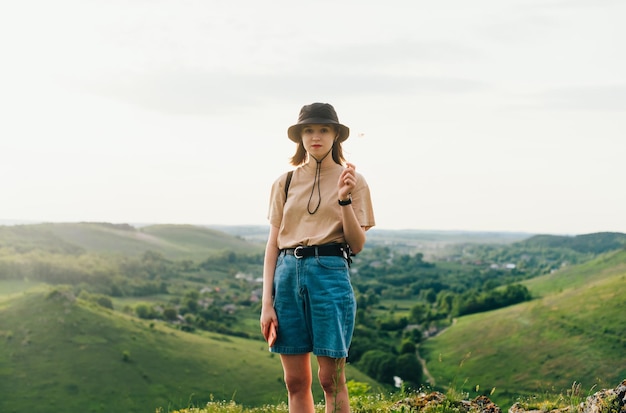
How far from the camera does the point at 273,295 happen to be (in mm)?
4570

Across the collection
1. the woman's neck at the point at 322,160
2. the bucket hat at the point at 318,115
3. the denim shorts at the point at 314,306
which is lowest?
the denim shorts at the point at 314,306

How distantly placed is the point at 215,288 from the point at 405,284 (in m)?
60.8

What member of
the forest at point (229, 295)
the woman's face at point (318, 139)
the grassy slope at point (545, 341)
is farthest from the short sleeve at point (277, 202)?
the forest at point (229, 295)

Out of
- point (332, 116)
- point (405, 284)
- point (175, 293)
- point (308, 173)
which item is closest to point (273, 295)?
point (308, 173)

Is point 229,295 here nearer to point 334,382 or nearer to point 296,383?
point 296,383

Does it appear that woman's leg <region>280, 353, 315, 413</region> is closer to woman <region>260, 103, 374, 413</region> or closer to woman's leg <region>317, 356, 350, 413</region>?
woman <region>260, 103, 374, 413</region>

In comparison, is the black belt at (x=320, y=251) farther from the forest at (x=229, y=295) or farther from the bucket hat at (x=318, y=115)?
the forest at (x=229, y=295)

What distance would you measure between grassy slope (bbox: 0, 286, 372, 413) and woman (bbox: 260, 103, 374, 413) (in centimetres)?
8075

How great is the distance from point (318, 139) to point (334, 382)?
6.03 feet

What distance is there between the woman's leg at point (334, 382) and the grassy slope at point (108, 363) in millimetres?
80642

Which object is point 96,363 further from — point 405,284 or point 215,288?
point 405,284

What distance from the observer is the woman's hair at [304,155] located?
4855mm

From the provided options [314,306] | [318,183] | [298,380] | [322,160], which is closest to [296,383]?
[298,380]

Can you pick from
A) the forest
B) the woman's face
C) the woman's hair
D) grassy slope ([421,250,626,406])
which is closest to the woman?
the woman's face
